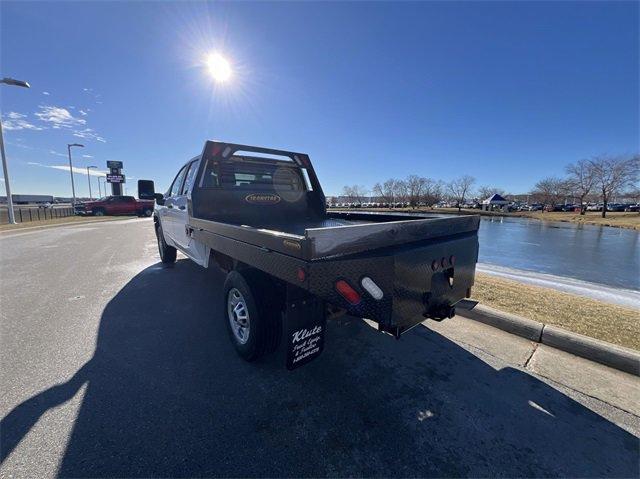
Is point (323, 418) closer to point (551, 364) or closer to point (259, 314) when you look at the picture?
point (259, 314)

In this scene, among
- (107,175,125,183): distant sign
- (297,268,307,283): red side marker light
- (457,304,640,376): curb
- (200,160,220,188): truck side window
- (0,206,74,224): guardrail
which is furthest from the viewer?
(107,175,125,183): distant sign

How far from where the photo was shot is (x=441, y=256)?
8.27ft

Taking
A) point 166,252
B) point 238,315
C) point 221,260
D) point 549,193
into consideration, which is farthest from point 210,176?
point 549,193

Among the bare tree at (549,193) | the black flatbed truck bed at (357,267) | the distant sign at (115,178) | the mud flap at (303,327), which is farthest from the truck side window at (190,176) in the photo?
the bare tree at (549,193)

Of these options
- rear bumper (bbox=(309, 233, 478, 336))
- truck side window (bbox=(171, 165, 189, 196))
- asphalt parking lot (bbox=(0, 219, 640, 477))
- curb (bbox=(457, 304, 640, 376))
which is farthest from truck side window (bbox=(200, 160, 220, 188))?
curb (bbox=(457, 304, 640, 376))

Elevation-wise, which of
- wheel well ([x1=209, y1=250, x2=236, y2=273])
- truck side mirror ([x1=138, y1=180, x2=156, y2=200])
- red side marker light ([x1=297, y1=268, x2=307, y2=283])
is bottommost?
wheel well ([x1=209, y1=250, x2=236, y2=273])

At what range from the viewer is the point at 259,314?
8.87 ft

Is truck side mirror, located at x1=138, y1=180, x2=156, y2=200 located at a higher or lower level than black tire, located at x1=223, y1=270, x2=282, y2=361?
higher

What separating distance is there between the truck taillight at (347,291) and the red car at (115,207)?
30.4 metres

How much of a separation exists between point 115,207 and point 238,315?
101 ft

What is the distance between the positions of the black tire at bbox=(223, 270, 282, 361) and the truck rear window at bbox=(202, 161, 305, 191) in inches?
90.7

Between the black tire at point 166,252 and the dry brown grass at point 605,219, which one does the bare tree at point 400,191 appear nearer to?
the dry brown grass at point 605,219

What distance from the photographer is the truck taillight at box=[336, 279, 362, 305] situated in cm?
207

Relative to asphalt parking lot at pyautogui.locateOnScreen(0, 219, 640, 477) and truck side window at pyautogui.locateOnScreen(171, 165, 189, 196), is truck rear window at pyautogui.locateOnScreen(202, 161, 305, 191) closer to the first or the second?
truck side window at pyautogui.locateOnScreen(171, 165, 189, 196)
